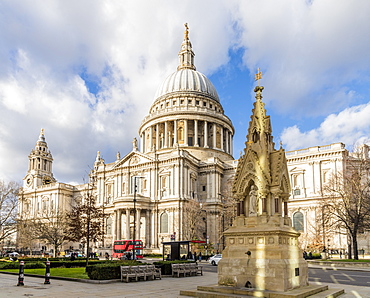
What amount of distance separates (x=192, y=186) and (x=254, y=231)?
63.6 m

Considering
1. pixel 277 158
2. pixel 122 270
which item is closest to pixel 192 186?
pixel 122 270

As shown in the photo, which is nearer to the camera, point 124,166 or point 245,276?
point 245,276

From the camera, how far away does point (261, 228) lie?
17.5 metres

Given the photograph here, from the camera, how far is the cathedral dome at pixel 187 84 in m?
106

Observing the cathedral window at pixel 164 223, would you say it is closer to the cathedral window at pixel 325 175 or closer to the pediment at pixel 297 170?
the pediment at pixel 297 170

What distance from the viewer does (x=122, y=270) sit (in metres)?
23.5

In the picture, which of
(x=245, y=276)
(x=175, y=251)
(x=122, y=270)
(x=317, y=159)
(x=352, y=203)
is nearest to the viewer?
(x=245, y=276)

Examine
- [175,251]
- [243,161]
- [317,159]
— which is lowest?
[175,251]

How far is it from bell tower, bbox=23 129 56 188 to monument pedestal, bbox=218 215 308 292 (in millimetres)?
102748

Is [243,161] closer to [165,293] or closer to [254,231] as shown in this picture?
[254,231]

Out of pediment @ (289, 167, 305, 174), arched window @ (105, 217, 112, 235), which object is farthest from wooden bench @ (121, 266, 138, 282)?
arched window @ (105, 217, 112, 235)

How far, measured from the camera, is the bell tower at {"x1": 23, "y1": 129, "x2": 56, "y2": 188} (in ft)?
364

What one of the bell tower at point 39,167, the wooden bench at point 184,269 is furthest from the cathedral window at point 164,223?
the bell tower at point 39,167

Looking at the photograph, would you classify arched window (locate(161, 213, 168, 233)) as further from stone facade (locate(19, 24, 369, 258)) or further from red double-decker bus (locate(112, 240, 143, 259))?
red double-decker bus (locate(112, 240, 143, 259))
